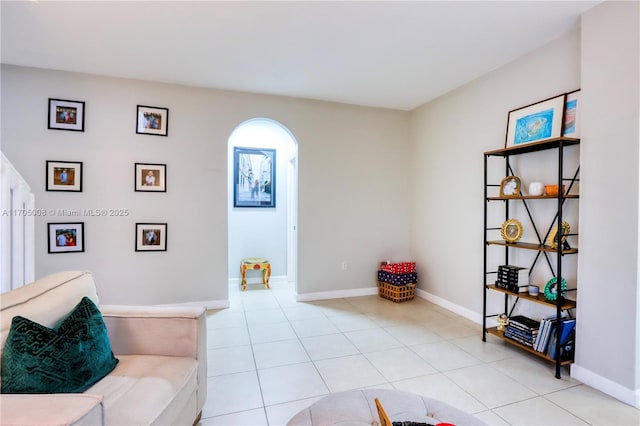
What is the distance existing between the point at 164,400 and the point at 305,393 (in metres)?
1.06

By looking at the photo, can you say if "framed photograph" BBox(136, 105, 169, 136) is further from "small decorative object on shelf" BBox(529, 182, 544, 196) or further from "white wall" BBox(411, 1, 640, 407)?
"small decorative object on shelf" BBox(529, 182, 544, 196)

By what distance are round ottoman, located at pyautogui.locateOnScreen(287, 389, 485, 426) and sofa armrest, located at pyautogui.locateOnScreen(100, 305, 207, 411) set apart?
72cm

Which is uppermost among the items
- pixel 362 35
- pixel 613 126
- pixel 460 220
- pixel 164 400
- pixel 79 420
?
pixel 362 35

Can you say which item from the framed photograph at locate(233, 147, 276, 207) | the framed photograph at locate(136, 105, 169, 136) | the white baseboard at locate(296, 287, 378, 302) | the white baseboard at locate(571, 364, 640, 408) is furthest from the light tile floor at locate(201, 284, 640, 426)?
the framed photograph at locate(136, 105, 169, 136)

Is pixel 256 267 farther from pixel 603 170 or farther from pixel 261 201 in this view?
pixel 603 170

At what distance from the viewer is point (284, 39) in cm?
269

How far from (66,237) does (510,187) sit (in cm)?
448

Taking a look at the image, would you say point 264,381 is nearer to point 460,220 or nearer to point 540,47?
point 460,220

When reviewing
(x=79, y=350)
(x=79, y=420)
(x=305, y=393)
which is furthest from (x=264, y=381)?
(x=79, y=420)

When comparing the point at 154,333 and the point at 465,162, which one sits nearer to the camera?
the point at 154,333

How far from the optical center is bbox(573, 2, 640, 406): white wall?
2012 millimetres

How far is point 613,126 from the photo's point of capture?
2109 mm

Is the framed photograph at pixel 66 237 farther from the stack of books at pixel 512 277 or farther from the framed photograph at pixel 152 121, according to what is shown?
the stack of books at pixel 512 277

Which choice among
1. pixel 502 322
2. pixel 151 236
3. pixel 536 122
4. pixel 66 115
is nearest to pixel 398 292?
pixel 502 322
